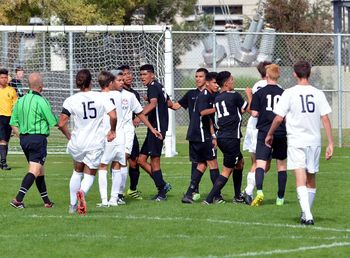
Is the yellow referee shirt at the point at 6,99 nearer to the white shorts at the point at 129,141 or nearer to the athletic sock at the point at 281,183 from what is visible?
the white shorts at the point at 129,141

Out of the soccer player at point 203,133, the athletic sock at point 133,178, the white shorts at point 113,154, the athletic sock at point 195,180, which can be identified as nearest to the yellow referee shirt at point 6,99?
the athletic sock at point 133,178

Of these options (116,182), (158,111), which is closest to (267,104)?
(158,111)

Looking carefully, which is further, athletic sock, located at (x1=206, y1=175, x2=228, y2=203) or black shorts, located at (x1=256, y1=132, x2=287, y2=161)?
athletic sock, located at (x1=206, y1=175, x2=228, y2=203)

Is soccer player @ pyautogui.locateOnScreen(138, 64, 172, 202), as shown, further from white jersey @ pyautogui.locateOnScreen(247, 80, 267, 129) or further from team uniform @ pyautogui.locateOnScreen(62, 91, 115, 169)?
team uniform @ pyautogui.locateOnScreen(62, 91, 115, 169)

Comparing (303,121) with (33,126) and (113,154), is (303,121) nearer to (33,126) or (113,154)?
(113,154)

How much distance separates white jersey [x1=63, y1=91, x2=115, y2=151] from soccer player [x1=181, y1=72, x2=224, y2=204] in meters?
1.85

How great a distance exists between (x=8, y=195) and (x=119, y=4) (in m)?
29.2

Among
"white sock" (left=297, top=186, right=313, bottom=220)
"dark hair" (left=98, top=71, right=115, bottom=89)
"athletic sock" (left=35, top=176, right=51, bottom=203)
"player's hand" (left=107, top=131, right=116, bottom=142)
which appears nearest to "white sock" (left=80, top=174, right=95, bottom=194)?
"player's hand" (left=107, top=131, right=116, bottom=142)

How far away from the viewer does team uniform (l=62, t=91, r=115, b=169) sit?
49.3ft

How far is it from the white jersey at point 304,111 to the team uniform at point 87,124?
264 cm

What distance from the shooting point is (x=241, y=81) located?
38.1 metres

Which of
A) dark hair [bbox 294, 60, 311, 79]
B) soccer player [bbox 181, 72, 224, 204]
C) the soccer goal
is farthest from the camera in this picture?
the soccer goal

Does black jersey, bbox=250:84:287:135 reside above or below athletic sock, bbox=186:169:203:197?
above

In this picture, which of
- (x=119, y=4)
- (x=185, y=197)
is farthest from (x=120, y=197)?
(x=119, y=4)
